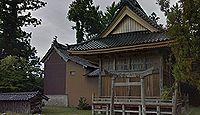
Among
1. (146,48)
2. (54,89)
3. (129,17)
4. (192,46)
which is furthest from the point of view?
(54,89)

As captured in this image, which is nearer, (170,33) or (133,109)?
(170,33)

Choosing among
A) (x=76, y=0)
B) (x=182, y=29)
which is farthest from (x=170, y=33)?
(x=76, y=0)

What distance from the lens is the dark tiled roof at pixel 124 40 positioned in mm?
14289

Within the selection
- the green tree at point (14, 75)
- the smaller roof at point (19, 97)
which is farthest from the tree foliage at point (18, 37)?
the smaller roof at point (19, 97)

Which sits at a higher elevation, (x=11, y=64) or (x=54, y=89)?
(x=11, y=64)

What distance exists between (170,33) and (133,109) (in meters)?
6.90

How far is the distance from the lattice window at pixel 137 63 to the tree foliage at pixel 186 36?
5640 mm

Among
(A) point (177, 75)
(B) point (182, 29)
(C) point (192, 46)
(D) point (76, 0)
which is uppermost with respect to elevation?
(D) point (76, 0)

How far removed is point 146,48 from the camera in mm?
13953

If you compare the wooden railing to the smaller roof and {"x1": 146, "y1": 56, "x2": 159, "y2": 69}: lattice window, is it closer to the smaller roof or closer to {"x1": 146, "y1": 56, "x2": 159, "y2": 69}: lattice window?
{"x1": 146, "y1": 56, "x2": 159, "y2": 69}: lattice window

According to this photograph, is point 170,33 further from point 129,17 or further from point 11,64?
point 11,64

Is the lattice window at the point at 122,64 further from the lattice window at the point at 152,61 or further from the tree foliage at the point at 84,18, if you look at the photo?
the tree foliage at the point at 84,18

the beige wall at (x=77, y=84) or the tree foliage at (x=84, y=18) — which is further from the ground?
the tree foliage at (x=84, y=18)

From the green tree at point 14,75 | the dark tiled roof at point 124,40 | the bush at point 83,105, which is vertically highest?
the dark tiled roof at point 124,40
